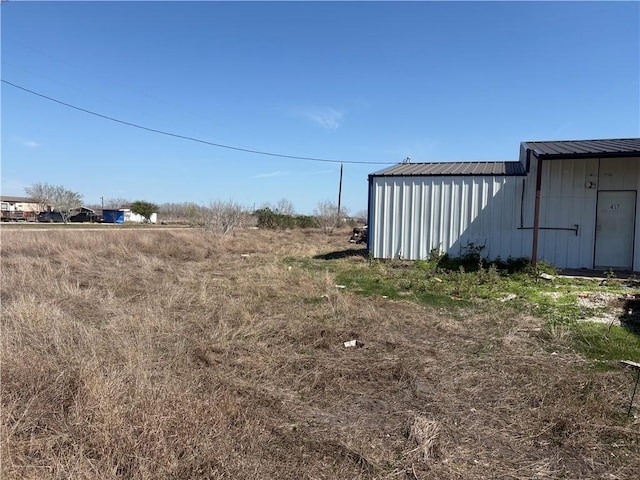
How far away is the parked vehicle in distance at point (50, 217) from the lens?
63.7 metres

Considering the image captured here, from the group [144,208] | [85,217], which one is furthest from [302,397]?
[85,217]

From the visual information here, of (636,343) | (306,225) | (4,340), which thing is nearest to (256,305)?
(4,340)

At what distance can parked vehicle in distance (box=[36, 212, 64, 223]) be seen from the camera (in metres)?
63.7

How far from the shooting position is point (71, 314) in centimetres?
614

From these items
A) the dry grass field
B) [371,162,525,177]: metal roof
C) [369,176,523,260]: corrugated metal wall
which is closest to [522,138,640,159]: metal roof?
[371,162,525,177]: metal roof

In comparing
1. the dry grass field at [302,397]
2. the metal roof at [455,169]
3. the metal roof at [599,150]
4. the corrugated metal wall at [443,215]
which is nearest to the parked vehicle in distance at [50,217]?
the metal roof at [455,169]

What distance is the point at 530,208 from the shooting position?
446 inches

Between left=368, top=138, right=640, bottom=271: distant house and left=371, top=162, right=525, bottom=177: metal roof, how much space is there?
0.12 ft

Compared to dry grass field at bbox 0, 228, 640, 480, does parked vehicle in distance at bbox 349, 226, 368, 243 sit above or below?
above

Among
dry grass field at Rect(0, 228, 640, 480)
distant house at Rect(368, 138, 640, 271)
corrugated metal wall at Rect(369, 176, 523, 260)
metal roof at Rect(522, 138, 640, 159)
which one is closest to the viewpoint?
dry grass field at Rect(0, 228, 640, 480)

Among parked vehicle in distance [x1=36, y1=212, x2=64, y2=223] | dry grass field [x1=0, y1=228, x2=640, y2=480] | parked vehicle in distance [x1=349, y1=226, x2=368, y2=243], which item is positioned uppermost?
parked vehicle in distance [x1=36, y1=212, x2=64, y2=223]

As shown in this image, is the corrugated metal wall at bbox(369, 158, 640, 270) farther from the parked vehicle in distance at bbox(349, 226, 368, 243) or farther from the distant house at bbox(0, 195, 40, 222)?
the distant house at bbox(0, 195, 40, 222)

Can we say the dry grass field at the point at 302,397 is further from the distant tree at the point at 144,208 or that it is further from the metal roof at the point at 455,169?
the distant tree at the point at 144,208

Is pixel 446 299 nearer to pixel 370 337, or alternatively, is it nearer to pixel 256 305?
pixel 370 337
